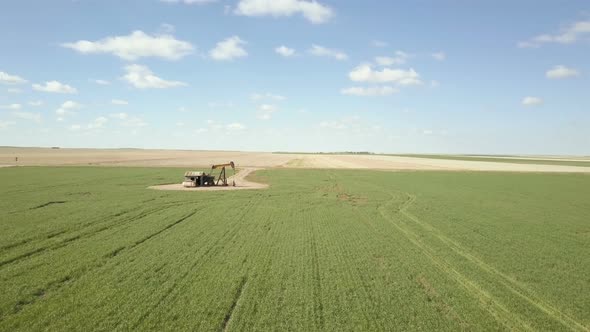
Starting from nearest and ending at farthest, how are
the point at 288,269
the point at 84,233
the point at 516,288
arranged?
the point at 516,288 < the point at 288,269 < the point at 84,233

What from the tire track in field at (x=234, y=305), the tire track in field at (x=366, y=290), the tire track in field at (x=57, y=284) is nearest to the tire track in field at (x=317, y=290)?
the tire track in field at (x=366, y=290)

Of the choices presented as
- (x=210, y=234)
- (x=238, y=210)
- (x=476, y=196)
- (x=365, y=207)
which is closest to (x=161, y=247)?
(x=210, y=234)

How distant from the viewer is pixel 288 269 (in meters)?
11.7

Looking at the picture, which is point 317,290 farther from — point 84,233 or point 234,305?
point 84,233

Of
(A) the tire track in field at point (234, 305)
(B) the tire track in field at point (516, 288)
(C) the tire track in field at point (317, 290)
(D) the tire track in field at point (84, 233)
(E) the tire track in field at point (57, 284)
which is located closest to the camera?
(A) the tire track in field at point (234, 305)

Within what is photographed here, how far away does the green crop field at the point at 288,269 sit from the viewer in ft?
27.7

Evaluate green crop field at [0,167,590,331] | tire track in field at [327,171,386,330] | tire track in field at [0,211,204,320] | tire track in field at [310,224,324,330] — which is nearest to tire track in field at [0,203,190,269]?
green crop field at [0,167,590,331]

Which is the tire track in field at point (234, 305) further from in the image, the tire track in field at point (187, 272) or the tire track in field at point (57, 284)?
the tire track in field at point (57, 284)

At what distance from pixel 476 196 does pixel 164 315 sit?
29257mm

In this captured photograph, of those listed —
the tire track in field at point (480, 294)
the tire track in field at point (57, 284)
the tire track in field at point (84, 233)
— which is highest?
the tire track in field at point (84, 233)

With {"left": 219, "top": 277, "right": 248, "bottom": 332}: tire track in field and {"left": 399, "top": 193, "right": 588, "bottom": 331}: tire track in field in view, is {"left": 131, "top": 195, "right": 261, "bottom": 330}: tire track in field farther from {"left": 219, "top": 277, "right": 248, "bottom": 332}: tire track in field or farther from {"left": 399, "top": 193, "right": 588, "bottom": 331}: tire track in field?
{"left": 399, "top": 193, "right": 588, "bottom": 331}: tire track in field

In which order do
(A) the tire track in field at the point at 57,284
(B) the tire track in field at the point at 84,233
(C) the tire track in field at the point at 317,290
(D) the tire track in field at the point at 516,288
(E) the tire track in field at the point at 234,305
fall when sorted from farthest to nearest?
(B) the tire track in field at the point at 84,233 → (A) the tire track in field at the point at 57,284 → (D) the tire track in field at the point at 516,288 → (C) the tire track in field at the point at 317,290 → (E) the tire track in field at the point at 234,305

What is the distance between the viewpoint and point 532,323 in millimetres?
8422

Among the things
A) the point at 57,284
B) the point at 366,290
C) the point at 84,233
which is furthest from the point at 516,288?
the point at 84,233
